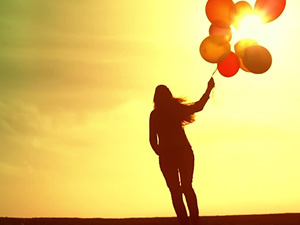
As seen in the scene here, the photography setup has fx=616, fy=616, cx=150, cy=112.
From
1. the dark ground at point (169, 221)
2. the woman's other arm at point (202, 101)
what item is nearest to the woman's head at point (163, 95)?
the woman's other arm at point (202, 101)

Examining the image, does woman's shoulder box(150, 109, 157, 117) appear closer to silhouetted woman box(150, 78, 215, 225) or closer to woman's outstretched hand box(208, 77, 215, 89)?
silhouetted woman box(150, 78, 215, 225)

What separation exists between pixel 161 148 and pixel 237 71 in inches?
69.8

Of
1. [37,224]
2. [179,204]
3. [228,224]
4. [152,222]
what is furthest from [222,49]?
[37,224]

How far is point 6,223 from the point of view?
442 inches

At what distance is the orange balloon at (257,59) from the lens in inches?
339

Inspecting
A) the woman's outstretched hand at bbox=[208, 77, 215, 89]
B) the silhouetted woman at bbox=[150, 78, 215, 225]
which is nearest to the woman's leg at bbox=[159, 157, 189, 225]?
the silhouetted woman at bbox=[150, 78, 215, 225]

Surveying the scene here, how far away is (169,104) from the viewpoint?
8586 millimetres

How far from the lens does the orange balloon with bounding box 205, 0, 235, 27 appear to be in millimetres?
8953

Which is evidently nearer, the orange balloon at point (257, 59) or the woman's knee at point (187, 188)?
the woman's knee at point (187, 188)

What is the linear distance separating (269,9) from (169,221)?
423 centimetres

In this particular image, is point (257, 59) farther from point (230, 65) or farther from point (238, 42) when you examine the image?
point (230, 65)

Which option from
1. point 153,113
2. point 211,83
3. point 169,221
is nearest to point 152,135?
point 153,113

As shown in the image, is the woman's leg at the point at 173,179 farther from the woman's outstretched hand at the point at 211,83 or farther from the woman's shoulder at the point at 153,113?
the woman's outstretched hand at the point at 211,83

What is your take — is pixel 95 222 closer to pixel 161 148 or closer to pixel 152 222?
pixel 152 222
